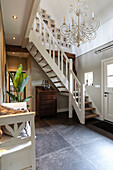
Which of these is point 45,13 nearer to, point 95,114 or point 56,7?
point 56,7

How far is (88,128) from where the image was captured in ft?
9.45

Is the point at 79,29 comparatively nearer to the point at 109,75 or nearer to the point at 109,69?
the point at 109,69

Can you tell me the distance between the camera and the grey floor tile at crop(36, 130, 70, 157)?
1.89 m

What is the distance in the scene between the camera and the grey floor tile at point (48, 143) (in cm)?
189

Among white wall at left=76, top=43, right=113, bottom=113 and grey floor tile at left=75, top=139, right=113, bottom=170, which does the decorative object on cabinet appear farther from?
grey floor tile at left=75, top=139, right=113, bottom=170

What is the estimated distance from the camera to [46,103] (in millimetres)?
3850

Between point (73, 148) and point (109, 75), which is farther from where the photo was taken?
point (109, 75)

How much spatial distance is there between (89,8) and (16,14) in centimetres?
246

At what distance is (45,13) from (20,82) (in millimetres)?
3347

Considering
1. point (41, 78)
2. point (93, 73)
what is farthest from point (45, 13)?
point (93, 73)

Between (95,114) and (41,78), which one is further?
(41,78)

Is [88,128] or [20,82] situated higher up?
[20,82]

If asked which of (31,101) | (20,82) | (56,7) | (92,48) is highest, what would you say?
(56,7)

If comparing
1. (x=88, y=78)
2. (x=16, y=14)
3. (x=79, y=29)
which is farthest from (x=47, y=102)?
(x=16, y=14)
